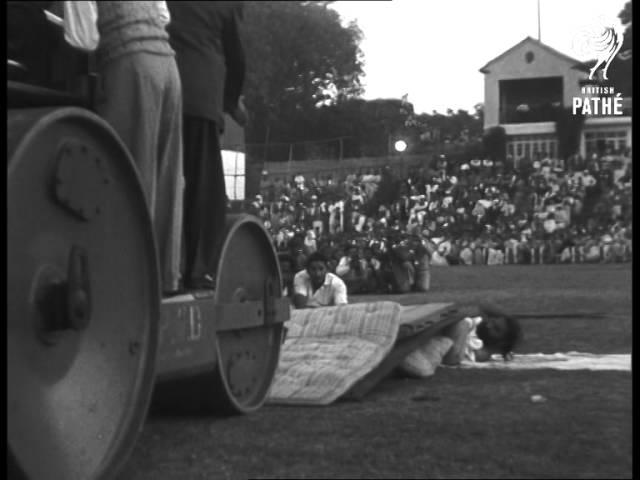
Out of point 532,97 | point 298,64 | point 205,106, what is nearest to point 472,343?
point 205,106

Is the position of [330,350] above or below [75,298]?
below

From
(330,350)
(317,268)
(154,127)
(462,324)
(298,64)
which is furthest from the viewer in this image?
(317,268)

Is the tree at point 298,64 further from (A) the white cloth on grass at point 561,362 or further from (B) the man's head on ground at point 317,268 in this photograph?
(B) the man's head on ground at point 317,268

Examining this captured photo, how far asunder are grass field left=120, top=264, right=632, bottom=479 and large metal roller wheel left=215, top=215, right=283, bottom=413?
9 centimetres

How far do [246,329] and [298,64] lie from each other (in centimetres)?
178

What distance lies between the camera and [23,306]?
1.70 meters

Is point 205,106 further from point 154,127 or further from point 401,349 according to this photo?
point 401,349

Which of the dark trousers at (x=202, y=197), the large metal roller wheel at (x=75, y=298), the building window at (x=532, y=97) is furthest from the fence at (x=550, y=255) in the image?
the building window at (x=532, y=97)

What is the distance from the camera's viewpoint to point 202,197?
8.86ft

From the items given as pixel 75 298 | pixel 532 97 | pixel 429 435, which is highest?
pixel 532 97

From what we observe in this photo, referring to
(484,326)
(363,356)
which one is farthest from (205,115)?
(484,326)

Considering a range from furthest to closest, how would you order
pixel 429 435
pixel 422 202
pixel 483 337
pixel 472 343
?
pixel 483 337, pixel 472 343, pixel 422 202, pixel 429 435

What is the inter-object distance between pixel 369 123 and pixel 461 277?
13172mm

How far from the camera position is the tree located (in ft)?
4.59
